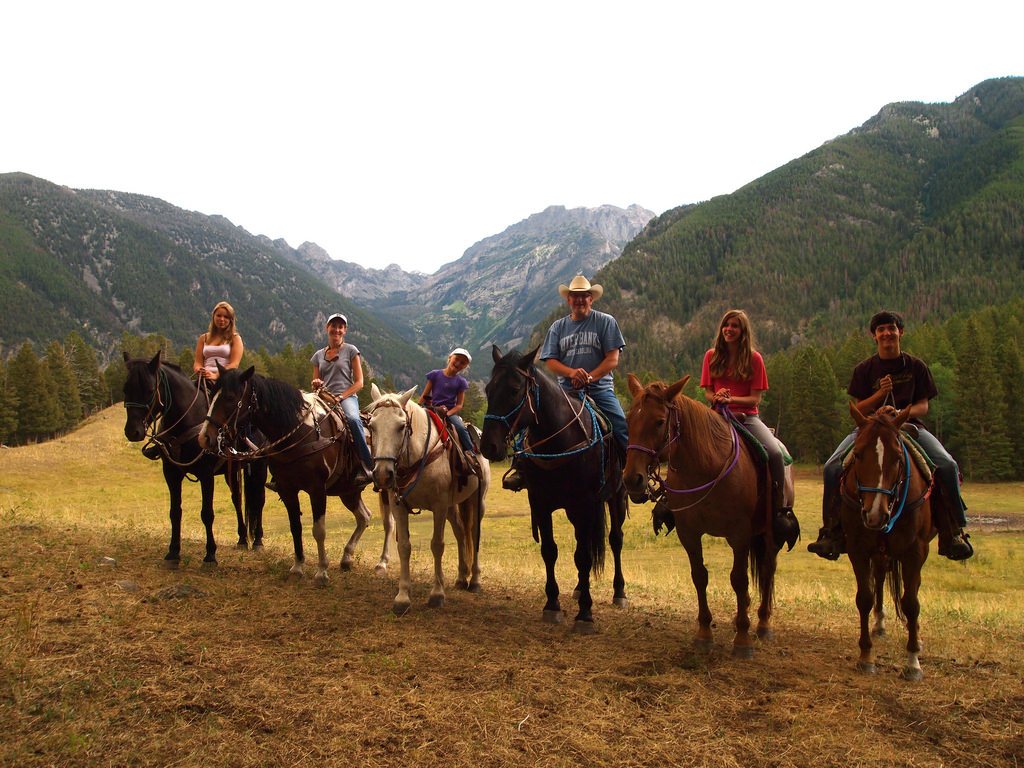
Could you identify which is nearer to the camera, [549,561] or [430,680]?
[430,680]

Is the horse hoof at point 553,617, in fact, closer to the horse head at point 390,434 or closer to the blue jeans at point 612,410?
the blue jeans at point 612,410

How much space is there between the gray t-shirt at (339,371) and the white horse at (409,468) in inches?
96.2

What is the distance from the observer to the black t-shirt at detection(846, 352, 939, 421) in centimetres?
750

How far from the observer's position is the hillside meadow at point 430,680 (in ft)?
15.5

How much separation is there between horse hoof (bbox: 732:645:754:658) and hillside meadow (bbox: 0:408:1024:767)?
0.10 meters

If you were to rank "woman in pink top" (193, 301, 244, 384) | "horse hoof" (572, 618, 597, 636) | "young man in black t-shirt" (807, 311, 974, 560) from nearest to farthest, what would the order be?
1. "young man in black t-shirt" (807, 311, 974, 560)
2. "horse hoof" (572, 618, 597, 636)
3. "woman in pink top" (193, 301, 244, 384)

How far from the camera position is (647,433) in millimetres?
6648

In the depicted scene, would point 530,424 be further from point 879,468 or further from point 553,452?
point 879,468

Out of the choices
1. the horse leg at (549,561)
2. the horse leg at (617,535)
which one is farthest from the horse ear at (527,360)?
the horse leg at (617,535)

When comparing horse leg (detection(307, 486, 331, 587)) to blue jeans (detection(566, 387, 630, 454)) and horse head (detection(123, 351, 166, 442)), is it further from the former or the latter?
blue jeans (detection(566, 387, 630, 454))

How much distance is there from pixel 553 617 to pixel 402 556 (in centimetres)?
237

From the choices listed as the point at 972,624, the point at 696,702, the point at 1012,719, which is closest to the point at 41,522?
the point at 696,702

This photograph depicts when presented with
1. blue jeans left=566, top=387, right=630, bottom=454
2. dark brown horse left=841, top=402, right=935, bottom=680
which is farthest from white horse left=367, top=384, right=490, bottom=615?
dark brown horse left=841, top=402, right=935, bottom=680

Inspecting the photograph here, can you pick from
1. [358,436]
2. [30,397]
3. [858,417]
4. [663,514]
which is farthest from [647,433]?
[30,397]
